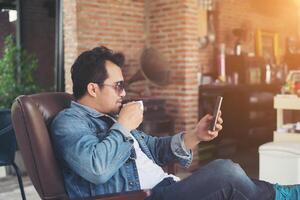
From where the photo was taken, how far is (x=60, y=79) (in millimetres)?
4797

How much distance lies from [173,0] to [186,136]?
284 centimetres

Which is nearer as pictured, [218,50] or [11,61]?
[11,61]

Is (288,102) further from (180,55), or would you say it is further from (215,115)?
(215,115)

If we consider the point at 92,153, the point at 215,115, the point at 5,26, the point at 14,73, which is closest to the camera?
the point at 92,153

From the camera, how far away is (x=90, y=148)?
1605 mm

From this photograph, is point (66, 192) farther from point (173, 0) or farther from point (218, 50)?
point (218, 50)

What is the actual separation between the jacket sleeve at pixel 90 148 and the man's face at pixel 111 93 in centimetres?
18

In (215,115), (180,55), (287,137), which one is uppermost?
(180,55)

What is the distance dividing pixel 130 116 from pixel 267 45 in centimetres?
581

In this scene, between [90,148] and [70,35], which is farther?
[70,35]

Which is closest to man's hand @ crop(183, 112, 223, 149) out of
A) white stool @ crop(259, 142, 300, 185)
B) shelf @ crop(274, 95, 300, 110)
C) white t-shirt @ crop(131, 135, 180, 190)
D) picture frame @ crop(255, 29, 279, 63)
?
white t-shirt @ crop(131, 135, 180, 190)

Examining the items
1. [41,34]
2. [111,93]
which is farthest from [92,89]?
[41,34]

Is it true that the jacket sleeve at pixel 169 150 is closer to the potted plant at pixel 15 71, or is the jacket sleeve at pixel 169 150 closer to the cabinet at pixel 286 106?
the cabinet at pixel 286 106

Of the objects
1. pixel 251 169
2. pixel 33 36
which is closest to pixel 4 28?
pixel 33 36
